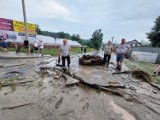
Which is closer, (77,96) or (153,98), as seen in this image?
(77,96)

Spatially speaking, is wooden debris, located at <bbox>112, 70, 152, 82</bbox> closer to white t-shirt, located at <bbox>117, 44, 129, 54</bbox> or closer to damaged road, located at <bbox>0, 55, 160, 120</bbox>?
damaged road, located at <bbox>0, 55, 160, 120</bbox>

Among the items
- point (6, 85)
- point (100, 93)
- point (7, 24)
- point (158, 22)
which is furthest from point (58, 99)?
point (158, 22)

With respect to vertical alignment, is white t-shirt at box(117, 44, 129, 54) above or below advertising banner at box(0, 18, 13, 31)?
below

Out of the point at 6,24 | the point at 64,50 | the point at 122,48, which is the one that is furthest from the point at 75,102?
the point at 6,24

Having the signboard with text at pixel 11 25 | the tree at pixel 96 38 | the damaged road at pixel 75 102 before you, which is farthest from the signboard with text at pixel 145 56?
the tree at pixel 96 38

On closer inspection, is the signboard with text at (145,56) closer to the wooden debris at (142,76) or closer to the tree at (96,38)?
the wooden debris at (142,76)

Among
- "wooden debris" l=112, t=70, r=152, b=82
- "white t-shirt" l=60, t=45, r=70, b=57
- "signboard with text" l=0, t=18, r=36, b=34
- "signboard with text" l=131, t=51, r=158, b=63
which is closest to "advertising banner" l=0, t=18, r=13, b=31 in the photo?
"signboard with text" l=0, t=18, r=36, b=34

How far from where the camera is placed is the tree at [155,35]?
29.4m

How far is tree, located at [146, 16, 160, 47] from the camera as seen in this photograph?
2938 cm

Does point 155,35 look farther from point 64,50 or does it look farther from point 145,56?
point 64,50

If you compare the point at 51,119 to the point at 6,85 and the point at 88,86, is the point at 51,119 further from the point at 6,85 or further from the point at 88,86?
the point at 6,85

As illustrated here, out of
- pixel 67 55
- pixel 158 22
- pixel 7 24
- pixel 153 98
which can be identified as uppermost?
pixel 158 22

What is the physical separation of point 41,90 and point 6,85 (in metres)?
1.24

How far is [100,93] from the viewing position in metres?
4.38
